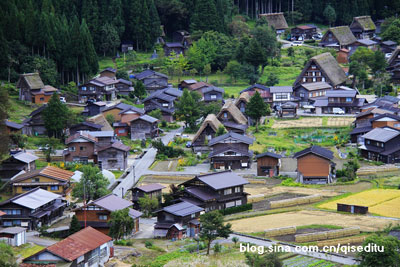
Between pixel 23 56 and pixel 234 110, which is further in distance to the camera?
pixel 23 56

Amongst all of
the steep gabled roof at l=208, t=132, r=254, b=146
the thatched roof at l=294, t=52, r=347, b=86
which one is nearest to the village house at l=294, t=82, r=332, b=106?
the thatched roof at l=294, t=52, r=347, b=86

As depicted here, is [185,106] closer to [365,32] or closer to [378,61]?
[378,61]

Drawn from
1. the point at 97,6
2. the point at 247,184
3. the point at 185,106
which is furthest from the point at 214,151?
the point at 97,6

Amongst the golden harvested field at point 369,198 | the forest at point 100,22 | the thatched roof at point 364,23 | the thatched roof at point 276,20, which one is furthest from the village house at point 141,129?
the thatched roof at point 364,23

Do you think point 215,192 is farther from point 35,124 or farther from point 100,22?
point 100,22

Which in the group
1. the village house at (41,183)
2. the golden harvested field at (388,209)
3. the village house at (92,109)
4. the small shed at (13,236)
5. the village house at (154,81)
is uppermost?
the village house at (154,81)

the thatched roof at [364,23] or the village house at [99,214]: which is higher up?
the thatched roof at [364,23]

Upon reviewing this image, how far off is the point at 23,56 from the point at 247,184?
25.9m

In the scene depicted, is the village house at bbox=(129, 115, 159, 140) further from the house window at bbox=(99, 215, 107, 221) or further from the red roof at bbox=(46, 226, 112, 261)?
the red roof at bbox=(46, 226, 112, 261)

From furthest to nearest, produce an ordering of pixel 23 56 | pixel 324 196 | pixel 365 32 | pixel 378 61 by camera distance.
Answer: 1. pixel 365 32
2. pixel 378 61
3. pixel 23 56
4. pixel 324 196

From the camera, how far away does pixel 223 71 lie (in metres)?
78.1

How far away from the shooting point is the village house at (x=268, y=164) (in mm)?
51844

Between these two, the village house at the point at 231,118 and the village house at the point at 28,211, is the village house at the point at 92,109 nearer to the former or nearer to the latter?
the village house at the point at 231,118

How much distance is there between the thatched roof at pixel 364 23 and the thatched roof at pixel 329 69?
15843 mm
